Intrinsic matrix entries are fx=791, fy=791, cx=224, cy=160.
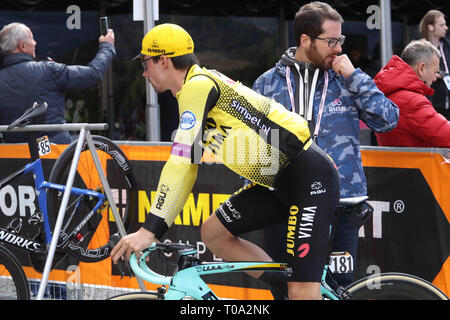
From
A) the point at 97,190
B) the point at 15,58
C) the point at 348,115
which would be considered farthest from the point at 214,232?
the point at 15,58

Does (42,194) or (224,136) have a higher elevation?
(224,136)

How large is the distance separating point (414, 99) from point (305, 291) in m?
1.88

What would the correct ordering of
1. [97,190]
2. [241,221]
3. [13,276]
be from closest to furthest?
[241,221] < [13,276] < [97,190]

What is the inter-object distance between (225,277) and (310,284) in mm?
2074

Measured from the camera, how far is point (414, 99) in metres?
4.82

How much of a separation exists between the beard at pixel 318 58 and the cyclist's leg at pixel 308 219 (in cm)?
71

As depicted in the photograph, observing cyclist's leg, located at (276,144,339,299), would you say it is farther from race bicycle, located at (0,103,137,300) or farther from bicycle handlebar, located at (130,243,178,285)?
race bicycle, located at (0,103,137,300)

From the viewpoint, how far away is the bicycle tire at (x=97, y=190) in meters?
5.27

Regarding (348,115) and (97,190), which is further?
(97,190)

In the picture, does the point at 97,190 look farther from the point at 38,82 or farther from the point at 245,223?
the point at 245,223

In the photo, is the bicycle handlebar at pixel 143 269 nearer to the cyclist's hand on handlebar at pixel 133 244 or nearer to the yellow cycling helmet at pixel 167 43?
the cyclist's hand on handlebar at pixel 133 244

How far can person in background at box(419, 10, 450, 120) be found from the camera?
6.74m

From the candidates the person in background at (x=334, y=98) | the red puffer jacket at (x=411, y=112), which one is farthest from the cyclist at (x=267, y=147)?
the red puffer jacket at (x=411, y=112)

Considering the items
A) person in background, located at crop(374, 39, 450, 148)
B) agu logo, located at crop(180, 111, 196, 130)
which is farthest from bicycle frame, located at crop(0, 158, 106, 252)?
agu logo, located at crop(180, 111, 196, 130)
